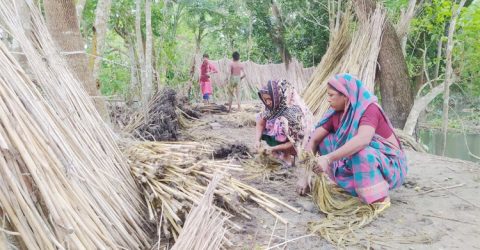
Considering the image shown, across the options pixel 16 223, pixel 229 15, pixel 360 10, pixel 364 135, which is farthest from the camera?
pixel 229 15

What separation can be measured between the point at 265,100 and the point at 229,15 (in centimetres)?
1044

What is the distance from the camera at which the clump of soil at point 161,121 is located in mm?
3992

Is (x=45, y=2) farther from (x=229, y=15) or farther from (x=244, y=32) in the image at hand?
(x=244, y=32)

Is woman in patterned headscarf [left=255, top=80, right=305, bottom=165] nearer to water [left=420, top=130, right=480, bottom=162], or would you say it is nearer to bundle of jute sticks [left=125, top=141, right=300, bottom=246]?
bundle of jute sticks [left=125, top=141, right=300, bottom=246]

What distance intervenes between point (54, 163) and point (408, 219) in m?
1.98

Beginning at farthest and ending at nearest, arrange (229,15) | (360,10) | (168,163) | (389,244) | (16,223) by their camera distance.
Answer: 1. (229,15)
2. (360,10)
3. (168,163)
4. (389,244)
5. (16,223)

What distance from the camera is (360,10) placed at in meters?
5.82

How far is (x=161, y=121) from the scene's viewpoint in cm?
421

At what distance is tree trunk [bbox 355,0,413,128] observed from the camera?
5.82 meters

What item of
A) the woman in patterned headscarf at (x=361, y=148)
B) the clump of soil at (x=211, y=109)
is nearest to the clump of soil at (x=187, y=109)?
the clump of soil at (x=211, y=109)

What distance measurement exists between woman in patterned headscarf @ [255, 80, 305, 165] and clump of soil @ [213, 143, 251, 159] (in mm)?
287

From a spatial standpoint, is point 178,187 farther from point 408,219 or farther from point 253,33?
point 253,33

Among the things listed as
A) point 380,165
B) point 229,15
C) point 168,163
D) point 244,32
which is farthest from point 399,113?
point 244,32

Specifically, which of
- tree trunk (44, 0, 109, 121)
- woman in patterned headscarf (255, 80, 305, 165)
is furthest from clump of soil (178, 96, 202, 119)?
tree trunk (44, 0, 109, 121)
